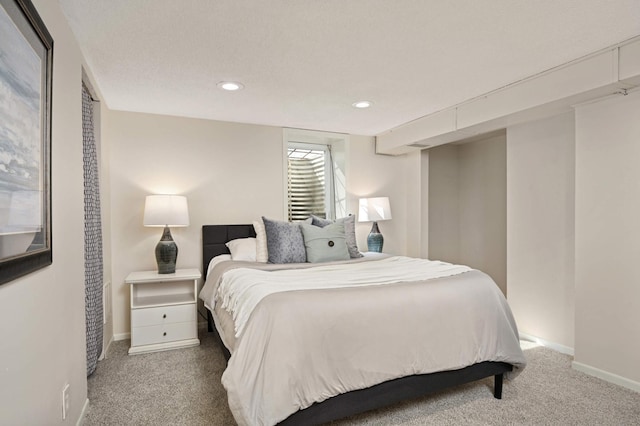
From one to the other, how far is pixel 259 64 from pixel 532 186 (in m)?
2.78

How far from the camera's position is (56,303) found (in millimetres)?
1635

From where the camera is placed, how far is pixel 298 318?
1802mm

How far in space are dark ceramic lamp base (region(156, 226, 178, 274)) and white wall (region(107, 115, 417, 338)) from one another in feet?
1.15

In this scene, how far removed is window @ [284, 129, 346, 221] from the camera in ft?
15.2

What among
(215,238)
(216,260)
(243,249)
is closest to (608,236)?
(243,249)

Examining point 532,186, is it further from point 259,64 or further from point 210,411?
point 210,411

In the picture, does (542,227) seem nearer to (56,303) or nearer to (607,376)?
(607,376)

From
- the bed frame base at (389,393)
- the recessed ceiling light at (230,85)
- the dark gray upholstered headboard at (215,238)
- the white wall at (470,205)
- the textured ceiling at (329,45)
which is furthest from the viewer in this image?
the white wall at (470,205)

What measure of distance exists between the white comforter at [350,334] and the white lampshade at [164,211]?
1.23 meters

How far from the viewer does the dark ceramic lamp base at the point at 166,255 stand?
3.44m

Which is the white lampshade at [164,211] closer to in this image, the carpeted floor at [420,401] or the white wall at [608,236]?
the carpeted floor at [420,401]

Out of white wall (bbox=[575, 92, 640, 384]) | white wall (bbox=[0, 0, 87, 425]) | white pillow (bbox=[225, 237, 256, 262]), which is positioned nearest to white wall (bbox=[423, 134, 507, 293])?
white wall (bbox=[575, 92, 640, 384])

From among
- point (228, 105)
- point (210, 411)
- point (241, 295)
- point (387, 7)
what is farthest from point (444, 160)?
point (210, 411)

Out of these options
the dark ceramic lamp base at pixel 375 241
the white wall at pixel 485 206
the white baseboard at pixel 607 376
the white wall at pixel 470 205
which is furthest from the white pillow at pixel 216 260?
the white wall at pixel 485 206
